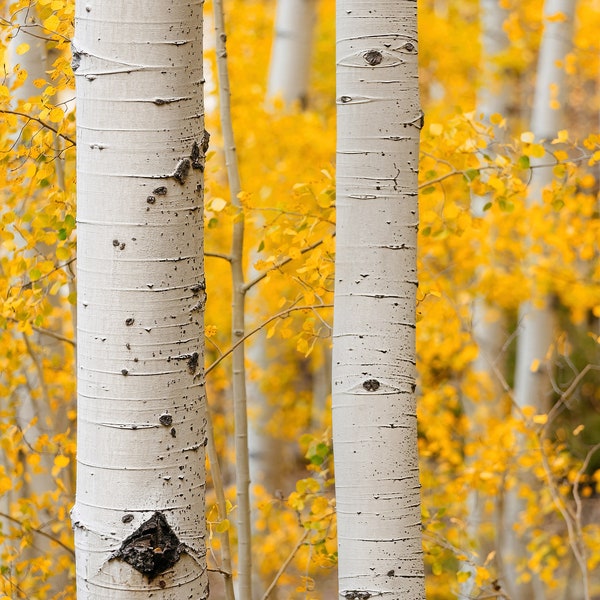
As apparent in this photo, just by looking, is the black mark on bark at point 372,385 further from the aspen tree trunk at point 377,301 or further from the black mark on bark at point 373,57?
the black mark on bark at point 373,57

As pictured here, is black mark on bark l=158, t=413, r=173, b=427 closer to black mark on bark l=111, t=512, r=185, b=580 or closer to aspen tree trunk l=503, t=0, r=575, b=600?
black mark on bark l=111, t=512, r=185, b=580

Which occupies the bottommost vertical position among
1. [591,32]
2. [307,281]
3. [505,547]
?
[505,547]

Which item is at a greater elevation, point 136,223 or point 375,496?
point 136,223

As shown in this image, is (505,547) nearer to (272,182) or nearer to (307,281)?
(272,182)

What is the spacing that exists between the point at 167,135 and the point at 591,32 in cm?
647

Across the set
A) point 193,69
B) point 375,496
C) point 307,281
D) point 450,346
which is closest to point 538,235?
point 450,346

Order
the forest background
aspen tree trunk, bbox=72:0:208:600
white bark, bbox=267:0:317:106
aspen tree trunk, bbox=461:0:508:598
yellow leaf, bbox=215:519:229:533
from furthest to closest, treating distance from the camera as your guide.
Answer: aspen tree trunk, bbox=461:0:508:598 < white bark, bbox=267:0:317:106 < the forest background < yellow leaf, bbox=215:519:229:533 < aspen tree trunk, bbox=72:0:208:600

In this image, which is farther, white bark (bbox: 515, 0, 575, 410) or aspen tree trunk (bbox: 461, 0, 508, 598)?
aspen tree trunk (bbox: 461, 0, 508, 598)

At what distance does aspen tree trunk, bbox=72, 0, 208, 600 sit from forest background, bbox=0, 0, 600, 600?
44 centimetres

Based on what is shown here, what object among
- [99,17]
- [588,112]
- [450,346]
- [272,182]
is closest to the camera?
[99,17]

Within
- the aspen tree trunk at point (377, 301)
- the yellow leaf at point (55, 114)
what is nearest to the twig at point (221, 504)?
the aspen tree trunk at point (377, 301)

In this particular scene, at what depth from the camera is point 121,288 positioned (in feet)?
4.38

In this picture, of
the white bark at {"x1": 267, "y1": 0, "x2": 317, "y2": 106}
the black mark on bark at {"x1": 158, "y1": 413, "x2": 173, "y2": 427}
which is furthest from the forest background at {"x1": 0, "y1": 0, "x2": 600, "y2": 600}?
the black mark on bark at {"x1": 158, "y1": 413, "x2": 173, "y2": 427}

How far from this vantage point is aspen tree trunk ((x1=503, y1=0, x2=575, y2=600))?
15.0 ft
